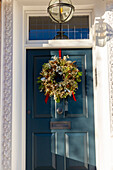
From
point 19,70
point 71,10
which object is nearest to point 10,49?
point 19,70

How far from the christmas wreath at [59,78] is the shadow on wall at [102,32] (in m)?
0.51

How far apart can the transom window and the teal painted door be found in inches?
11.6

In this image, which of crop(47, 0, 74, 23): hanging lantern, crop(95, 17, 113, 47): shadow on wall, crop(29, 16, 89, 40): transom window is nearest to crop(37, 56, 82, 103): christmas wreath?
crop(29, 16, 89, 40): transom window

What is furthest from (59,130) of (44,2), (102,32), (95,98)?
(44,2)

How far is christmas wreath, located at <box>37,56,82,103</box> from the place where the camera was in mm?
3773

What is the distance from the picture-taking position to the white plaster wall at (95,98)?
352 centimetres

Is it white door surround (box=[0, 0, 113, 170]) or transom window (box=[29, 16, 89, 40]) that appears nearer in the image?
white door surround (box=[0, 0, 113, 170])

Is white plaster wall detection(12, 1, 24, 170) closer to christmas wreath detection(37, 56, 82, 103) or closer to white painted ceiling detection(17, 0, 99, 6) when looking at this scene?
white painted ceiling detection(17, 0, 99, 6)

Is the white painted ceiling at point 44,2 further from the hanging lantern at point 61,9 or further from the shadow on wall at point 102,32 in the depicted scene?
the hanging lantern at point 61,9

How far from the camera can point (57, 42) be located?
393 cm

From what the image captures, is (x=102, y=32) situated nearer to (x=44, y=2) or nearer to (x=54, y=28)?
(x=54, y=28)

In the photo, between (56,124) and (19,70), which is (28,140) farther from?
(19,70)

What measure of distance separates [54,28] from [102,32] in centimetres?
75

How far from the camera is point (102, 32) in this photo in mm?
3701
